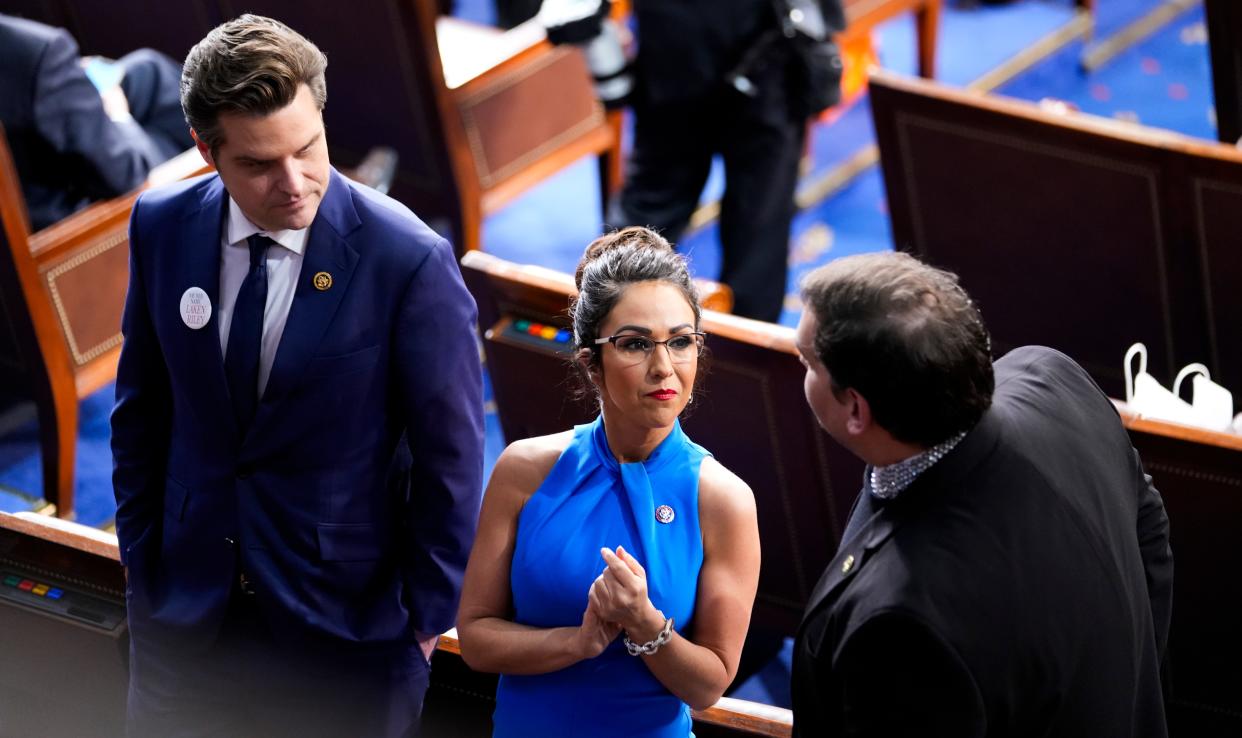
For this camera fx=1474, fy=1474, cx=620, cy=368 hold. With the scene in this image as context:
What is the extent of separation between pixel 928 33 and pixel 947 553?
4.88 metres

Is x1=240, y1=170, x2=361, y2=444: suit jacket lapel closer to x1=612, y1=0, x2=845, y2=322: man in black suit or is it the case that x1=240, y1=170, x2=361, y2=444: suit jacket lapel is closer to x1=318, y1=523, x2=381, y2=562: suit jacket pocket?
x1=318, y1=523, x2=381, y2=562: suit jacket pocket

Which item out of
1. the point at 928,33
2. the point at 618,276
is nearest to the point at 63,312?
the point at 618,276

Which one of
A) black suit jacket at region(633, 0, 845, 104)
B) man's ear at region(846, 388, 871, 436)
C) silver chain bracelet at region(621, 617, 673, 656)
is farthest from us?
black suit jacket at region(633, 0, 845, 104)

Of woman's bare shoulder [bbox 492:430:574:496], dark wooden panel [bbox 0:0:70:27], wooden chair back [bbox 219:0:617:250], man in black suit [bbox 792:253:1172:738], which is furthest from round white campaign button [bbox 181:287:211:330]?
dark wooden panel [bbox 0:0:70:27]

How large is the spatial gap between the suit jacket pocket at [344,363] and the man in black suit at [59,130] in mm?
2331

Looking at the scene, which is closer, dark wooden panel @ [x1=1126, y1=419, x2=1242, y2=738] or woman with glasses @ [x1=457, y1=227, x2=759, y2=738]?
woman with glasses @ [x1=457, y1=227, x2=759, y2=738]

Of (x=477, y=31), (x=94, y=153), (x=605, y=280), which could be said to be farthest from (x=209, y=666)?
(x=477, y=31)

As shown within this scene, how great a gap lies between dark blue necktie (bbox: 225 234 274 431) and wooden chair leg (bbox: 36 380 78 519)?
216 centimetres

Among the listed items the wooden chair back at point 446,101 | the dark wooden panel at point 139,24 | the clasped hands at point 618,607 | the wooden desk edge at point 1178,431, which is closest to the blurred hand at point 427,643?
the clasped hands at point 618,607

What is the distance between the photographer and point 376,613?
7.86 ft

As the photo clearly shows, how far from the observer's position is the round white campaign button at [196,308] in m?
2.23

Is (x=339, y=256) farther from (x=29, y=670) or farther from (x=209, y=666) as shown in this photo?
(x=29, y=670)

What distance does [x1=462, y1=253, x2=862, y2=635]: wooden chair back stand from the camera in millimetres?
3176

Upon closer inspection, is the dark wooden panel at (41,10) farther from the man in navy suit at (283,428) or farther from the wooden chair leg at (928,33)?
the man in navy suit at (283,428)
